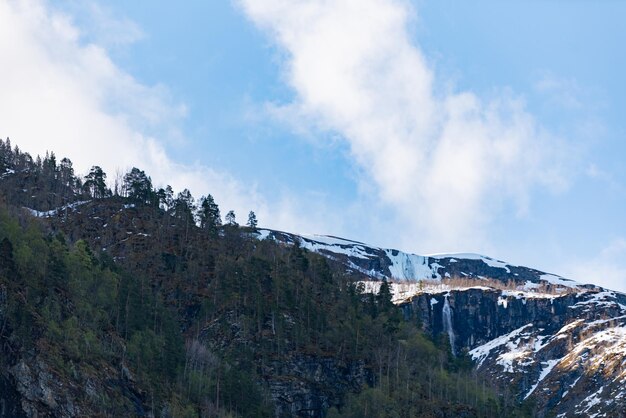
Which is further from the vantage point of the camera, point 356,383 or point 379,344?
point 379,344

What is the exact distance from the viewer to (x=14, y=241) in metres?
123

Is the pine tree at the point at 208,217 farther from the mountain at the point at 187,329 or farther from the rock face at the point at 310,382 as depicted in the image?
the rock face at the point at 310,382

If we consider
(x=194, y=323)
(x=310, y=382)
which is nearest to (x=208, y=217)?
(x=194, y=323)

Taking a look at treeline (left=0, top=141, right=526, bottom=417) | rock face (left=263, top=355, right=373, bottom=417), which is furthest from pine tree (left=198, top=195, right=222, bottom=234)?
rock face (left=263, top=355, right=373, bottom=417)

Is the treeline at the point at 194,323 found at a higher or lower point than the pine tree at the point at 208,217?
lower

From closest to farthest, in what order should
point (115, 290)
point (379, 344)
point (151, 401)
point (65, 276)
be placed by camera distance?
point (151, 401)
point (65, 276)
point (115, 290)
point (379, 344)

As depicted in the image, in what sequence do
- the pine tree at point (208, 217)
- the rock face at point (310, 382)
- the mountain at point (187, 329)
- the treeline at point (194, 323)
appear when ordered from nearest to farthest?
the mountain at point (187, 329)
the treeline at point (194, 323)
the rock face at point (310, 382)
the pine tree at point (208, 217)

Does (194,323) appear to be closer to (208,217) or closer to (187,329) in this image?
(187,329)

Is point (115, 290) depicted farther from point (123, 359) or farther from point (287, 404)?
point (287, 404)

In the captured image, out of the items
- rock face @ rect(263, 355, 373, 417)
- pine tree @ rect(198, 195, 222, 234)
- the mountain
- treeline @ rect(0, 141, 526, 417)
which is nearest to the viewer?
the mountain

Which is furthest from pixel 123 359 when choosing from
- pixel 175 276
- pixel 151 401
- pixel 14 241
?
pixel 175 276

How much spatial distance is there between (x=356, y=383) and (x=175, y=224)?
66.3m

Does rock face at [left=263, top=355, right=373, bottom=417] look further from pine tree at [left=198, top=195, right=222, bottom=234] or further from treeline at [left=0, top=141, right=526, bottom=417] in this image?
pine tree at [left=198, top=195, right=222, bottom=234]

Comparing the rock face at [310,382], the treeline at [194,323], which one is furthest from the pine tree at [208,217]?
the rock face at [310,382]
